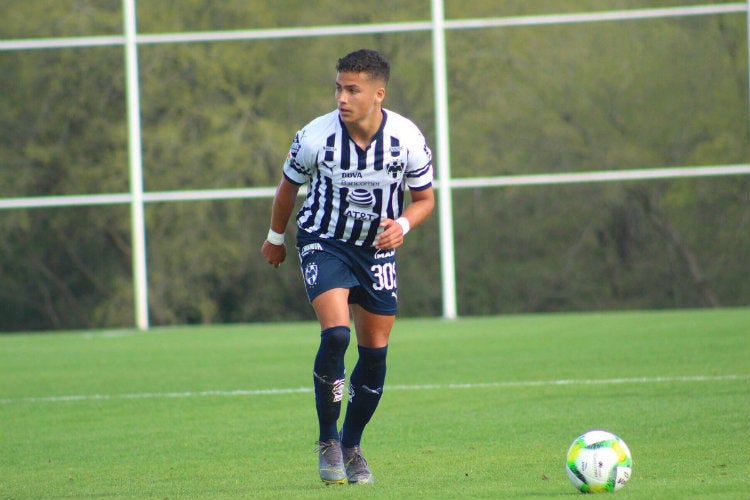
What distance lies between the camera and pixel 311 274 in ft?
19.3

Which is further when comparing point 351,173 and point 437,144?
point 437,144

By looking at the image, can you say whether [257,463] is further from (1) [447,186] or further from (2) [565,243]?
(2) [565,243]

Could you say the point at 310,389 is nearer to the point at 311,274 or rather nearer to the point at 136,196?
the point at 311,274

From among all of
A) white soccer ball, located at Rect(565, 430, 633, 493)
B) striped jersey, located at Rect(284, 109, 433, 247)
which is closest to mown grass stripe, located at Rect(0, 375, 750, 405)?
striped jersey, located at Rect(284, 109, 433, 247)

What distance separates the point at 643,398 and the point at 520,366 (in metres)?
2.51

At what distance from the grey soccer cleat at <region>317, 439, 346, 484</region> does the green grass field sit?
0.29 ft

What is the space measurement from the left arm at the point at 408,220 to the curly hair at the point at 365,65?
1.82 feet

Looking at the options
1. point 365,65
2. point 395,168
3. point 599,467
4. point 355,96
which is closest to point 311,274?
point 395,168

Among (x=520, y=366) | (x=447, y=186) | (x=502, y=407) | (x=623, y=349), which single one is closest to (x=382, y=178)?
(x=502, y=407)

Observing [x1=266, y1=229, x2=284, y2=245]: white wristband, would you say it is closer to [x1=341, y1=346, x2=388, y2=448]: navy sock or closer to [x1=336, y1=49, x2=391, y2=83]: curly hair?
[x1=341, y1=346, x2=388, y2=448]: navy sock

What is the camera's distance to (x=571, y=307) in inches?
919

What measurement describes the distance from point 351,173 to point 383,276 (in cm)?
49

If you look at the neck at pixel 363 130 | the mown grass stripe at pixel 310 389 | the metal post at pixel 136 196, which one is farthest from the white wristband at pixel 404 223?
the metal post at pixel 136 196

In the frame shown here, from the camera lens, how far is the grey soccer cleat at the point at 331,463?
→ 18.8 feet
